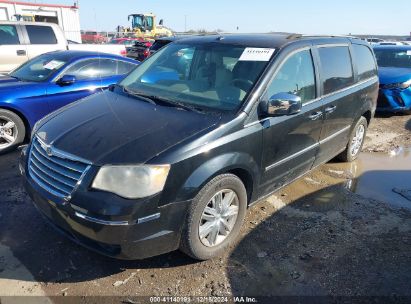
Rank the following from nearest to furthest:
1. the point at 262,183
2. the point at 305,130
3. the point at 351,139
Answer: the point at 262,183
the point at 305,130
the point at 351,139

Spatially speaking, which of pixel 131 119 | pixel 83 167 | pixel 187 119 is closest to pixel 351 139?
pixel 187 119

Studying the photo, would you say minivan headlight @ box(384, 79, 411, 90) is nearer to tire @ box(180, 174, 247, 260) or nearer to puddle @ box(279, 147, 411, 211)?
puddle @ box(279, 147, 411, 211)

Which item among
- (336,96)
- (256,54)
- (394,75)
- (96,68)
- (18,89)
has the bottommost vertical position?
(394,75)

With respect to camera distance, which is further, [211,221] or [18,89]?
→ [18,89]

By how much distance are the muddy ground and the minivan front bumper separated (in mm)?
379

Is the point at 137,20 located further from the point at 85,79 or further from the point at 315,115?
the point at 315,115

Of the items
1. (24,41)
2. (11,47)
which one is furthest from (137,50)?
(11,47)

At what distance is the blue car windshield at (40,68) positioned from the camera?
590 cm

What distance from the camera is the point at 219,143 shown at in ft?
9.34

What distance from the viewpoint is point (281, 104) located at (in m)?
3.10

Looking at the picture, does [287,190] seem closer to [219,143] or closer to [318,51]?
[318,51]

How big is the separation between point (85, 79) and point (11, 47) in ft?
14.0

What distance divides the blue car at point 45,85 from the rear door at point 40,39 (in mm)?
3305

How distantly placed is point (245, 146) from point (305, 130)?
1.04 metres
